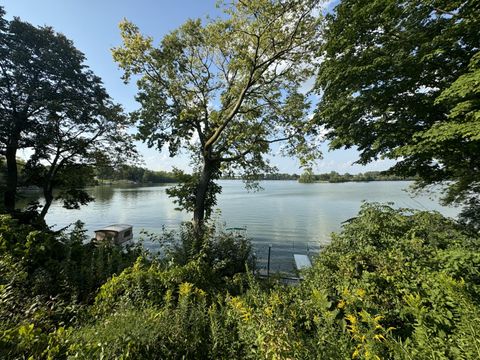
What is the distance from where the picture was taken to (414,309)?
2.49 metres

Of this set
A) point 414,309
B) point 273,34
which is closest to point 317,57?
point 273,34

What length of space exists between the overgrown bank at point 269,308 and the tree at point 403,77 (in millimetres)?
3502

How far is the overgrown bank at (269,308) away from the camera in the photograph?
2.21 meters

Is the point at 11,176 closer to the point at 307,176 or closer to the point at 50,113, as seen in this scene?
the point at 50,113

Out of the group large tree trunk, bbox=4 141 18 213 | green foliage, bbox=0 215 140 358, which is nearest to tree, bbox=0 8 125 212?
large tree trunk, bbox=4 141 18 213

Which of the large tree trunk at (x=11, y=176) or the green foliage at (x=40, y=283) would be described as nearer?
the green foliage at (x=40, y=283)

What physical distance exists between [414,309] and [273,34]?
9475 millimetres

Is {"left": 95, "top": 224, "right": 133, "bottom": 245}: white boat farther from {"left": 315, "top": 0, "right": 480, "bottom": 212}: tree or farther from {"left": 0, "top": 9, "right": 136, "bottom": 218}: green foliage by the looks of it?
{"left": 315, "top": 0, "right": 480, "bottom": 212}: tree

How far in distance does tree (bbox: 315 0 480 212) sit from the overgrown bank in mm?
3502

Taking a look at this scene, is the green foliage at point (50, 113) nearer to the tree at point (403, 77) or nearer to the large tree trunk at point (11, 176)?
the large tree trunk at point (11, 176)

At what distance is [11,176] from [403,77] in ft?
58.7

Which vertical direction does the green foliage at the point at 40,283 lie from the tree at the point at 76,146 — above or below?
below

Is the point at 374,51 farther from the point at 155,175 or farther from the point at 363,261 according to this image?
the point at 155,175

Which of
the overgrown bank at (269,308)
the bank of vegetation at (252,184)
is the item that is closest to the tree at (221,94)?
the bank of vegetation at (252,184)
